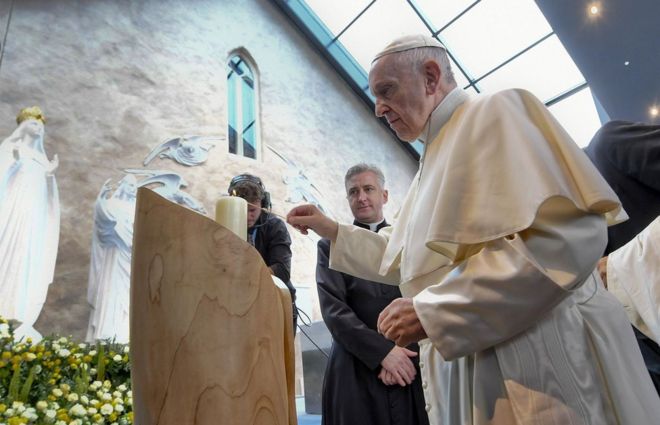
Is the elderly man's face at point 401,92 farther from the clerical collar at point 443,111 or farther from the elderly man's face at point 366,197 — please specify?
the elderly man's face at point 366,197

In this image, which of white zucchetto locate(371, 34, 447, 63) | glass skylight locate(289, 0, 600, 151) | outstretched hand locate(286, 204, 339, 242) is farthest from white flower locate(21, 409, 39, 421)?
glass skylight locate(289, 0, 600, 151)

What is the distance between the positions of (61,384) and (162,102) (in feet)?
18.7

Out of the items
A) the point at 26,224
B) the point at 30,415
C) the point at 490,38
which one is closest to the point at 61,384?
the point at 30,415

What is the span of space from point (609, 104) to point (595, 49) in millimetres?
585

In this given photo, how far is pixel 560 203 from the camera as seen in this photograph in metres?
0.92

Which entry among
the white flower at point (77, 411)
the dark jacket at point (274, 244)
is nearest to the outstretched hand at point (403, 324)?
the dark jacket at point (274, 244)

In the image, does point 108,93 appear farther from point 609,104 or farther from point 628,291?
point 628,291

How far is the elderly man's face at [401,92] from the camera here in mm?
1297

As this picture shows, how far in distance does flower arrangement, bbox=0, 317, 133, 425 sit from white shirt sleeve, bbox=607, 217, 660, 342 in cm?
208

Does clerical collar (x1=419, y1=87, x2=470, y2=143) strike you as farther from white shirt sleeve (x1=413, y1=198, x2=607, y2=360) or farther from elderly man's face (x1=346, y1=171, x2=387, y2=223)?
elderly man's face (x1=346, y1=171, x2=387, y2=223)

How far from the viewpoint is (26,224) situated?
4637 mm

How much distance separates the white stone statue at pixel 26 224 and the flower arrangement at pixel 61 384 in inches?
75.2

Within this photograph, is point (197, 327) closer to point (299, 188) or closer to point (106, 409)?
point (106, 409)

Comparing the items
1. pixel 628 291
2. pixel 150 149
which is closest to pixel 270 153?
pixel 150 149
